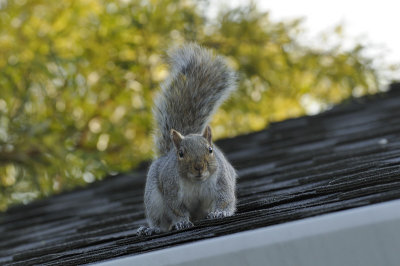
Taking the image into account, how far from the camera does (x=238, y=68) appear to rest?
634 cm

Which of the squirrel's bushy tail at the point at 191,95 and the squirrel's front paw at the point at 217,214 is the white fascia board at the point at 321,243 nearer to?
the squirrel's front paw at the point at 217,214

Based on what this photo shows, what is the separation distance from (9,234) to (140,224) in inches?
52.1

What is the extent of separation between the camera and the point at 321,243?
140 centimetres

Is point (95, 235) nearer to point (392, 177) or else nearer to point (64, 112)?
point (392, 177)

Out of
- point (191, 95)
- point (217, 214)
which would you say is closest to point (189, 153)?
point (217, 214)

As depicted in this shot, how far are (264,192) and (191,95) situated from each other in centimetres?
53

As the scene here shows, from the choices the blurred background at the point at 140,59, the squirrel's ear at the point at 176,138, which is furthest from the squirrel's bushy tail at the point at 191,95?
the blurred background at the point at 140,59

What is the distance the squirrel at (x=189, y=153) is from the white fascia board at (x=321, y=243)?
641 mm

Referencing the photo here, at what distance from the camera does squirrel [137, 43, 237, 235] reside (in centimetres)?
224

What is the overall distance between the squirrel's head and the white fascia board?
664mm

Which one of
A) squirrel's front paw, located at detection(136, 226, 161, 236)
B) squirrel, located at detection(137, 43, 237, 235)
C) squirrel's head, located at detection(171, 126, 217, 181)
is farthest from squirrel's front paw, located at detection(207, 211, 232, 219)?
squirrel's front paw, located at detection(136, 226, 161, 236)

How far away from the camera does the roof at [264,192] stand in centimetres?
186

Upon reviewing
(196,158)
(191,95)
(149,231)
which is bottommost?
(149,231)

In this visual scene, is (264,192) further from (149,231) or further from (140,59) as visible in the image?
(140,59)
